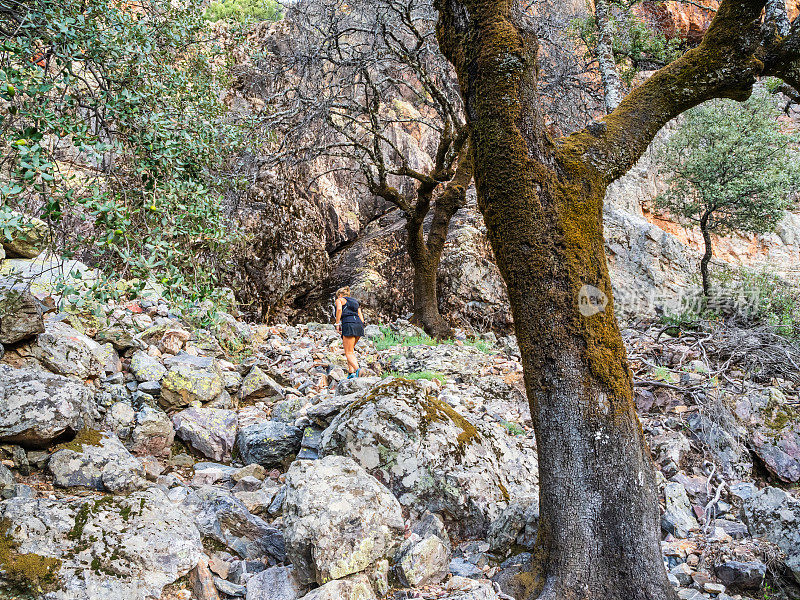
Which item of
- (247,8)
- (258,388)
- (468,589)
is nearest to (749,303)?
(258,388)

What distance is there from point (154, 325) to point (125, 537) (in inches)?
204

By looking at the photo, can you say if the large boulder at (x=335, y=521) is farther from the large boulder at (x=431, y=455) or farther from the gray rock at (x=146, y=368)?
the gray rock at (x=146, y=368)

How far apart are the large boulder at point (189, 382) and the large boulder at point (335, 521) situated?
2803mm

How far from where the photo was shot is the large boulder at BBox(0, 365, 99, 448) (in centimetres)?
406

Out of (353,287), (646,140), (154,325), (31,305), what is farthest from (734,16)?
(353,287)

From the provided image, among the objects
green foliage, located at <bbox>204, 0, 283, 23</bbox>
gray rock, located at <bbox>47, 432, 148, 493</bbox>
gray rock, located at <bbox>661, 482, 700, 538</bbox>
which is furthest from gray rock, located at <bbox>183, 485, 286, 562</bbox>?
green foliage, located at <bbox>204, 0, 283, 23</bbox>

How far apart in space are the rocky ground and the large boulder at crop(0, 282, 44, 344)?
0.02 metres

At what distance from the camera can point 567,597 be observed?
126 inches

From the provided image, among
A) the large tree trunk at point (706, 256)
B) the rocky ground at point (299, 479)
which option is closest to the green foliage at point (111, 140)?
the rocky ground at point (299, 479)

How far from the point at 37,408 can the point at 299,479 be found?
8.03 feet

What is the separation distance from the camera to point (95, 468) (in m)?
4.13

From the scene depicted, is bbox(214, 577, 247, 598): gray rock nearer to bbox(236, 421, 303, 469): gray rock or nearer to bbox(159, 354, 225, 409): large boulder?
bbox(236, 421, 303, 469): gray rock

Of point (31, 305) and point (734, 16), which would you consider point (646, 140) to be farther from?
point (31, 305)

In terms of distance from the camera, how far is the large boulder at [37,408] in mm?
4059
